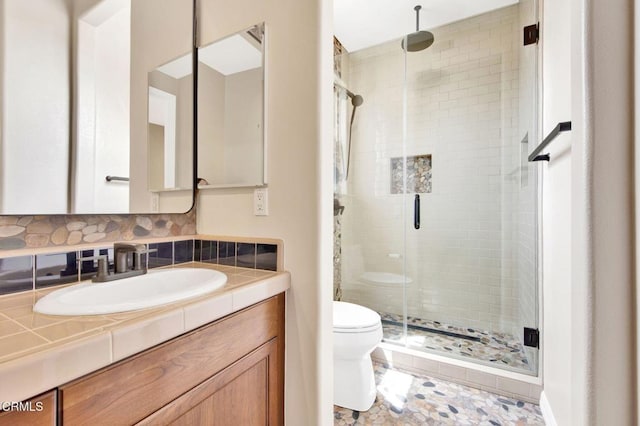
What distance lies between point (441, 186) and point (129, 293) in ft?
7.94

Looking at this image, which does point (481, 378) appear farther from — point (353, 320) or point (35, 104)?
point (35, 104)

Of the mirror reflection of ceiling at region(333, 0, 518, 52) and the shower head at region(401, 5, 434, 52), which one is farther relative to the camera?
the shower head at region(401, 5, 434, 52)

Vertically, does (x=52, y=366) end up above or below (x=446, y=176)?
below

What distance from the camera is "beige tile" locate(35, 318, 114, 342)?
52 cm

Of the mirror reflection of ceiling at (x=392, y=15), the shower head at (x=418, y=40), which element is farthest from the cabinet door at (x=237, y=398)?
the shower head at (x=418, y=40)

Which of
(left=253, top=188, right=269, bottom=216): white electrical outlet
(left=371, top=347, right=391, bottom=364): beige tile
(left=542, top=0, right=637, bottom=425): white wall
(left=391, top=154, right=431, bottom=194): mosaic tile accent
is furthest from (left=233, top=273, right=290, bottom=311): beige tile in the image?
(left=391, top=154, right=431, bottom=194): mosaic tile accent

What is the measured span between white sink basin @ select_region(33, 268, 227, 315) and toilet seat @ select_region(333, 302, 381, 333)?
2.65ft

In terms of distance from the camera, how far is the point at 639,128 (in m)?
0.59

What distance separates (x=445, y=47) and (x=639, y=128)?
230 cm

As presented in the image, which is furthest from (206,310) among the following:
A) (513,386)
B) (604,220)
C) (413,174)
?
(413,174)

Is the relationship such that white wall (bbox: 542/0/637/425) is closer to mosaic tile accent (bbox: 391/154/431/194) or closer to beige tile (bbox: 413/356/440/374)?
beige tile (bbox: 413/356/440/374)

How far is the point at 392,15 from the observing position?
2.18 meters

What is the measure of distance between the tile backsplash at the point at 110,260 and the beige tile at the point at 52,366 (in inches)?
21.2

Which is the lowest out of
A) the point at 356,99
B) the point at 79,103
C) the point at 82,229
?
the point at 82,229
